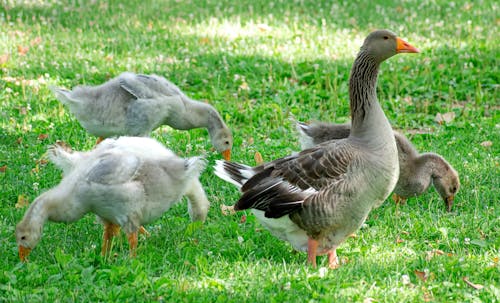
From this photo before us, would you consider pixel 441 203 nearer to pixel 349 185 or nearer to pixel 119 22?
pixel 349 185

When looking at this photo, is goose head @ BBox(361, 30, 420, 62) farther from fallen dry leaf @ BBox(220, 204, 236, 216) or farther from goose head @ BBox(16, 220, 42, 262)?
goose head @ BBox(16, 220, 42, 262)

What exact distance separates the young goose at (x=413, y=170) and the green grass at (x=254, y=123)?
185 millimetres

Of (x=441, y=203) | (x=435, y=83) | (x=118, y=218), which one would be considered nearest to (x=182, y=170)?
(x=118, y=218)

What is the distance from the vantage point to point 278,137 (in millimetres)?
9617

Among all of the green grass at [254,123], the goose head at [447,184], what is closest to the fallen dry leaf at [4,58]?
the green grass at [254,123]

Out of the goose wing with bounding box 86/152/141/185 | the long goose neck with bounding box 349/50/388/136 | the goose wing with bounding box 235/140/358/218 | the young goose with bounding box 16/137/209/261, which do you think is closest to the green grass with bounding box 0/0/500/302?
the young goose with bounding box 16/137/209/261

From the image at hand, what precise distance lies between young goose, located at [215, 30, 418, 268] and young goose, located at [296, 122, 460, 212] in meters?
1.41

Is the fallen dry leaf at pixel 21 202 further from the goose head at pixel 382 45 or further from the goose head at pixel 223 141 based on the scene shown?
the goose head at pixel 382 45

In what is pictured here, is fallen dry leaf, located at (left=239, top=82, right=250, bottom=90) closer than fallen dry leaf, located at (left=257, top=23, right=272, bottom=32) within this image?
Yes

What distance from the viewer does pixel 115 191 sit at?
19.5ft

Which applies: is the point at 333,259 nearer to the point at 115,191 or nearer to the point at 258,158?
the point at 115,191

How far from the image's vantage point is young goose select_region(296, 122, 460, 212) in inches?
299

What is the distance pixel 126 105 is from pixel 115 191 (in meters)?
2.76

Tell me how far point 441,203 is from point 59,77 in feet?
19.3
